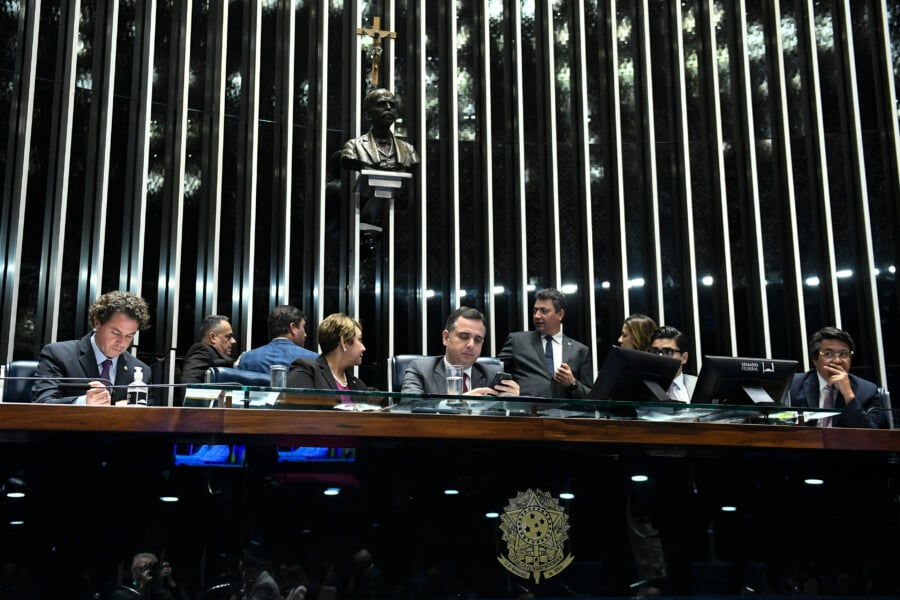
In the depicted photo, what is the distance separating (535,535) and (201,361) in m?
2.70

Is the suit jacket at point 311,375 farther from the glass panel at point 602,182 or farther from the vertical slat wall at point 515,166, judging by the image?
the glass panel at point 602,182

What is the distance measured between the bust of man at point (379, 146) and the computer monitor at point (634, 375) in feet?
11.3

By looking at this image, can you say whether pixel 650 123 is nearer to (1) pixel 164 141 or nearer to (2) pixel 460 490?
(1) pixel 164 141

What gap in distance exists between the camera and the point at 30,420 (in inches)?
102

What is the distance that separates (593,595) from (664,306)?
430 centimetres

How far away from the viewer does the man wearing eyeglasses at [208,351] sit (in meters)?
5.03

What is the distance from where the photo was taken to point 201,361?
16.8 ft

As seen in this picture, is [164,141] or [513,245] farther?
[513,245]

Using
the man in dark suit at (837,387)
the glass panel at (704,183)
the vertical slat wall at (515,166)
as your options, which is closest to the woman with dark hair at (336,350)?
the man in dark suit at (837,387)

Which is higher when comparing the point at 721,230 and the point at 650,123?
the point at 650,123

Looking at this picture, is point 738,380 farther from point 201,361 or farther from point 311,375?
point 201,361

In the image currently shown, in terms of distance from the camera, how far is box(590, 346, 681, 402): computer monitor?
3.20m

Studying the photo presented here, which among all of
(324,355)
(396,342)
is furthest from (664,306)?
(324,355)

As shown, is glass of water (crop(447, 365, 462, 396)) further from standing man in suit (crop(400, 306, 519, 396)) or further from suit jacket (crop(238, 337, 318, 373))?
suit jacket (crop(238, 337, 318, 373))
